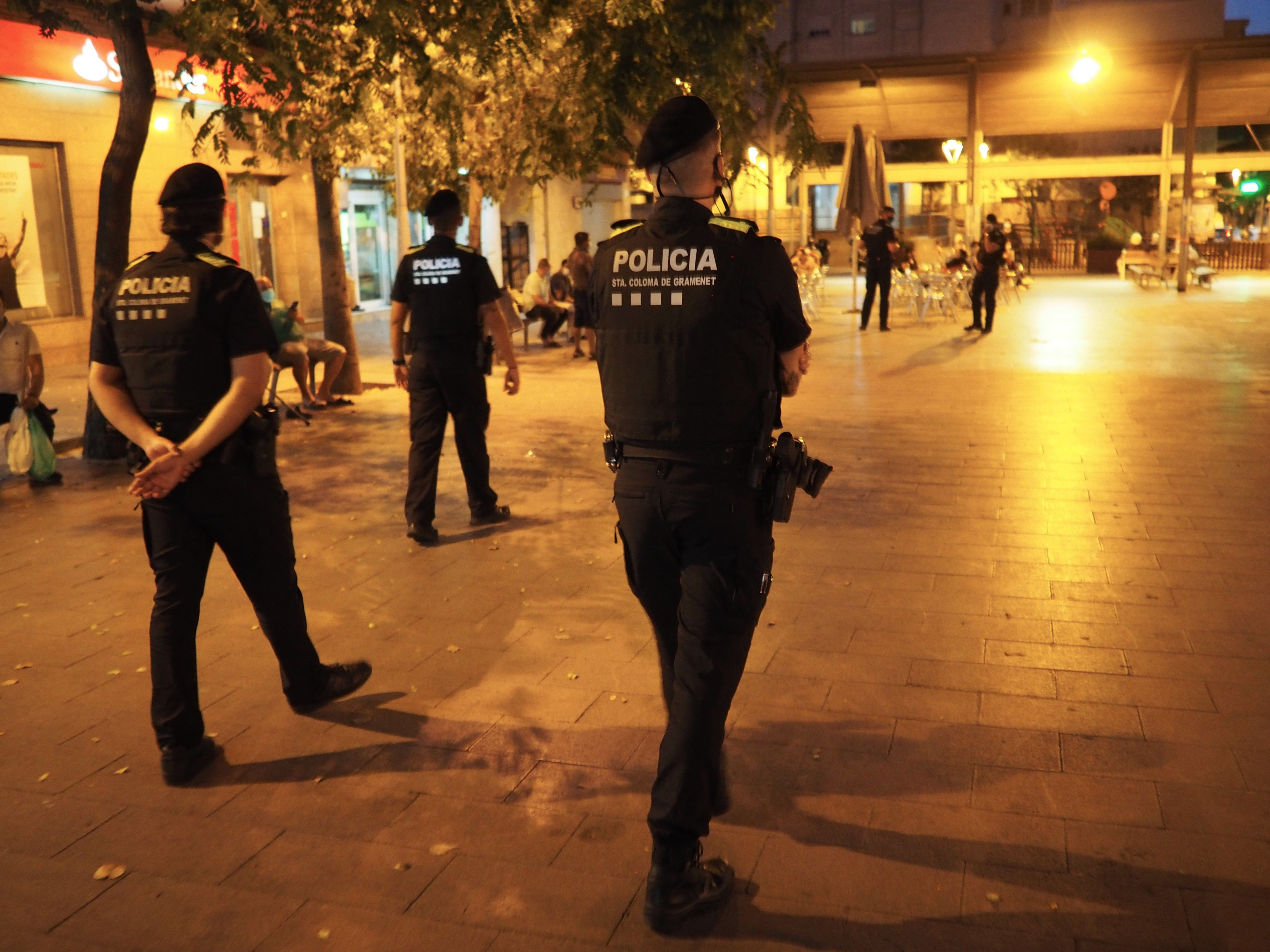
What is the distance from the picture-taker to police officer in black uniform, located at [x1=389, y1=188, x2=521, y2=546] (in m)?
6.32

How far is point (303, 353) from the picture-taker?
36.3 feet

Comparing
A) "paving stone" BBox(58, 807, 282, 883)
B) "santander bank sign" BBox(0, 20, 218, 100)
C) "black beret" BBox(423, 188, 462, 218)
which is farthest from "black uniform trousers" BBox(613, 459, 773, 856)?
"santander bank sign" BBox(0, 20, 218, 100)

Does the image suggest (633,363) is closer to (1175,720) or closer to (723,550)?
(723,550)

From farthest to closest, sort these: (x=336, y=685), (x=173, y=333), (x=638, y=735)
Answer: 1. (x=336, y=685)
2. (x=638, y=735)
3. (x=173, y=333)

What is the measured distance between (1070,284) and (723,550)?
1186 inches

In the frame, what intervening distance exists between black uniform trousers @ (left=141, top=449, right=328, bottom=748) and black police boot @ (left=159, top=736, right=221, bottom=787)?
0.07 ft

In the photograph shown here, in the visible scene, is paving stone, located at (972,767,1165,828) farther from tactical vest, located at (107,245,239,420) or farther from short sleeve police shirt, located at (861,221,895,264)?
short sleeve police shirt, located at (861,221,895,264)

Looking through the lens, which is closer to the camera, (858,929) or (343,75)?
(858,929)

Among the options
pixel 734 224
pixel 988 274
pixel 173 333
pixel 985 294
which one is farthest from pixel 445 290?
pixel 985 294

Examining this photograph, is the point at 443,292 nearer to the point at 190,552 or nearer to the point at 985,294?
the point at 190,552

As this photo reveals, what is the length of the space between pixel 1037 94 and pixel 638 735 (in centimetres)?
2879

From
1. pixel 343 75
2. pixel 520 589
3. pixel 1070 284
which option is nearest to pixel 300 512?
pixel 520 589

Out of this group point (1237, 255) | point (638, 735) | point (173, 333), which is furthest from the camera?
point (1237, 255)

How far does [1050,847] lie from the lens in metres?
3.18
